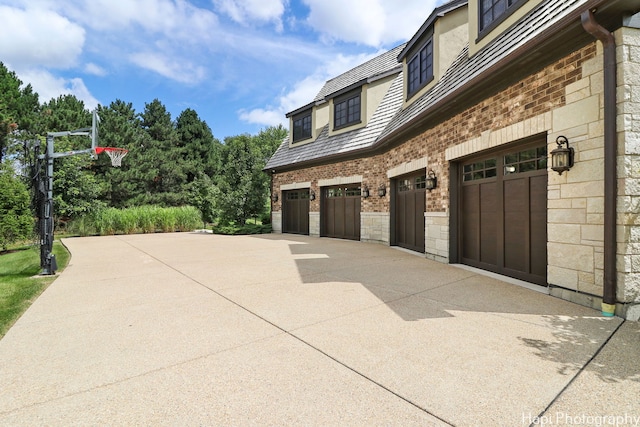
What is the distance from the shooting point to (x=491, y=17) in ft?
22.5

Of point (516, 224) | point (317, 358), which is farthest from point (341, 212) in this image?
point (317, 358)

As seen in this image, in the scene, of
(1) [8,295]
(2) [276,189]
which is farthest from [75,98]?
(1) [8,295]

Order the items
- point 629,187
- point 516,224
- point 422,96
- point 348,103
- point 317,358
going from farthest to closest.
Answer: point 348,103 < point 422,96 < point 516,224 < point 629,187 < point 317,358

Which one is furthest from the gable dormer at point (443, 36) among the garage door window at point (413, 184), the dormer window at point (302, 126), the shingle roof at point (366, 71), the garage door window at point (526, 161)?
the dormer window at point (302, 126)

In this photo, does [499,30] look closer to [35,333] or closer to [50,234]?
[35,333]

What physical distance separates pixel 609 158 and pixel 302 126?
13912 millimetres

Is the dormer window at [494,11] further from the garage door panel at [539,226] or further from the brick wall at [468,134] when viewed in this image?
the garage door panel at [539,226]

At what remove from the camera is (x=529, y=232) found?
5469 mm

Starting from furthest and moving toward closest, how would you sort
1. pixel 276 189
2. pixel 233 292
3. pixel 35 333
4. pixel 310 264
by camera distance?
1. pixel 276 189
2. pixel 310 264
3. pixel 233 292
4. pixel 35 333

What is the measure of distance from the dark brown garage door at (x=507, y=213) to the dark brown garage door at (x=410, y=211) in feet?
6.52

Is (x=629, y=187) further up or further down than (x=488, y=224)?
further up

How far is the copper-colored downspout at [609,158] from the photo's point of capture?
3766 mm

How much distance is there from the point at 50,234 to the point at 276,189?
10.8 meters

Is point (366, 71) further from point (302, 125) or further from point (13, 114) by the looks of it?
point (13, 114)
